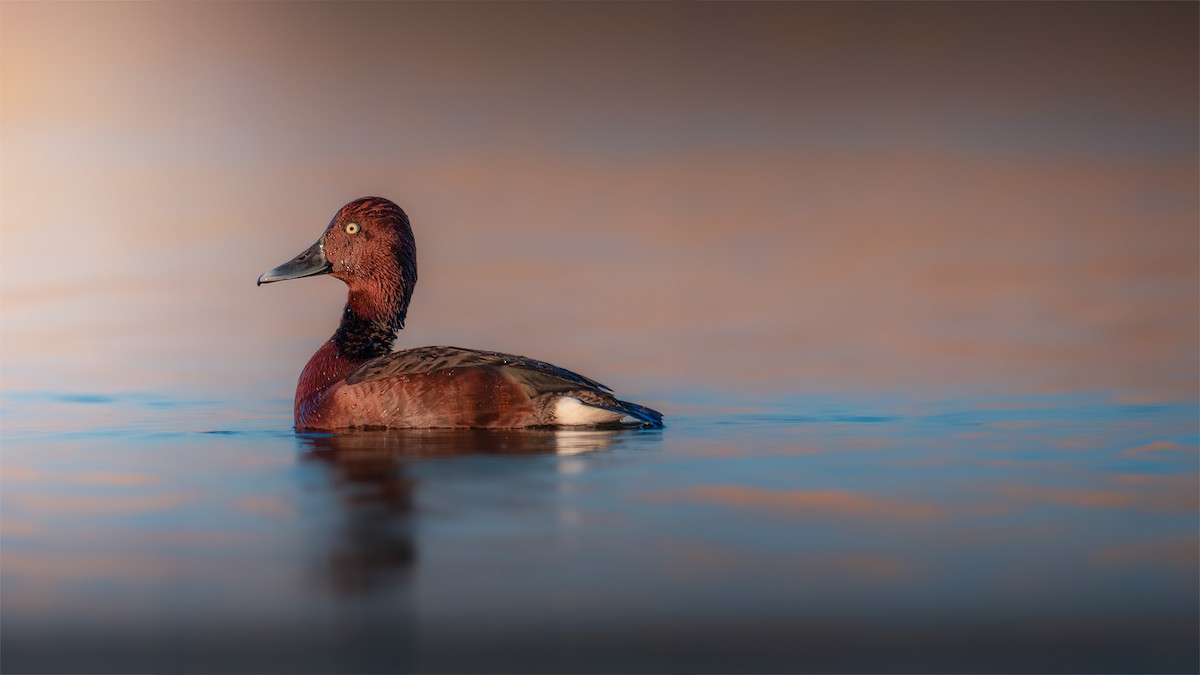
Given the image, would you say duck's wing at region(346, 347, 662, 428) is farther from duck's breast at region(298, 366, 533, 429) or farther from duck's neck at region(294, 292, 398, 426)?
duck's neck at region(294, 292, 398, 426)

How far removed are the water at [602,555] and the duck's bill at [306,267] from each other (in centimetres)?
144

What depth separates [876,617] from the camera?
8.70ft

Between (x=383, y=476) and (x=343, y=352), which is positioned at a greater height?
(x=343, y=352)

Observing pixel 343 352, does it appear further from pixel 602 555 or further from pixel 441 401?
pixel 602 555

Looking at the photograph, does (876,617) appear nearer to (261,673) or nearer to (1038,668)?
(1038,668)

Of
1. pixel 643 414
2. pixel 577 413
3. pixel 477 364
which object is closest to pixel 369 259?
pixel 477 364

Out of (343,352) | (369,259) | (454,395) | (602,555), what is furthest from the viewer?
(369,259)

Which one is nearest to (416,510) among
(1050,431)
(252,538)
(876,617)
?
(252,538)

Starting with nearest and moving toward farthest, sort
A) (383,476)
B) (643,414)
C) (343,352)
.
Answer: (383,476), (643,414), (343,352)

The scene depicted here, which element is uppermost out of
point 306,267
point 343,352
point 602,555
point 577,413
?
point 306,267

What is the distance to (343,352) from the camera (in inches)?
260

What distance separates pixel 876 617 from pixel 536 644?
719 mm

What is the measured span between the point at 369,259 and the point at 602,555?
393 centimetres

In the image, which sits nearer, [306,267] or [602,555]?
[602,555]
